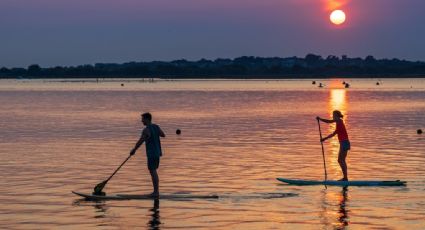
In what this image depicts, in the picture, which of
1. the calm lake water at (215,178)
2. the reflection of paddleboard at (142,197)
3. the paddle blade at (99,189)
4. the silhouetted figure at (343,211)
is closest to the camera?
the silhouetted figure at (343,211)

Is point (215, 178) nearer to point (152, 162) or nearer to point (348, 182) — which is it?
point (348, 182)

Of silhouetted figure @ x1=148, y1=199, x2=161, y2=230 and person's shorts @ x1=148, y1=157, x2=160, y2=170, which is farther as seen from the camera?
person's shorts @ x1=148, y1=157, x2=160, y2=170

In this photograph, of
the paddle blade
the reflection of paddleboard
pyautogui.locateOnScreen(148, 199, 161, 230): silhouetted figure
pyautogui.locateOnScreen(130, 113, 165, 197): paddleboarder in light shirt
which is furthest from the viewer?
the paddle blade

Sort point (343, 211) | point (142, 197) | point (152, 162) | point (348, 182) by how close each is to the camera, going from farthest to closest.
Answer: point (348, 182) → point (152, 162) → point (142, 197) → point (343, 211)

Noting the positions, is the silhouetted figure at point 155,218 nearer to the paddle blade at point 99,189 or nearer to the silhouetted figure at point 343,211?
the paddle blade at point 99,189

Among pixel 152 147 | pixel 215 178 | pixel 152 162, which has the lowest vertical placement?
pixel 215 178

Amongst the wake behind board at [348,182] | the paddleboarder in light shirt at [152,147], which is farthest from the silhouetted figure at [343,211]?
the paddleboarder in light shirt at [152,147]

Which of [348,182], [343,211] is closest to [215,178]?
[348,182]

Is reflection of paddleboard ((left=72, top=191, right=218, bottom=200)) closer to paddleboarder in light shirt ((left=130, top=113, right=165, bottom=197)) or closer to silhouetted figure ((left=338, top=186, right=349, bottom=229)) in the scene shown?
paddleboarder in light shirt ((left=130, top=113, right=165, bottom=197))

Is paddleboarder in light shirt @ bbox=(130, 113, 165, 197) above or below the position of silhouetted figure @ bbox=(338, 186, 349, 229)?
above

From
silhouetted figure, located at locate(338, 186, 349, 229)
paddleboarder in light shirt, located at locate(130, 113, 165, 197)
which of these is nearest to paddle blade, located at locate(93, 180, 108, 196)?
paddleboarder in light shirt, located at locate(130, 113, 165, 197)

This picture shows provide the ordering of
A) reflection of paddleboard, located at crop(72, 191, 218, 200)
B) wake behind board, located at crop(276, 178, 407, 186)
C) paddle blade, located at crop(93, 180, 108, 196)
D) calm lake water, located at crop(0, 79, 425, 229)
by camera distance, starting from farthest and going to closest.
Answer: wake behind board, located at crop(276, 178, 407, 186)
paddle blade, located at crop(93, 180, 108, 196)
reflection of paddleboard, located at crop(72, 191, 218, 200)
calm lake water, located at crop(0, 79, 425, 229)

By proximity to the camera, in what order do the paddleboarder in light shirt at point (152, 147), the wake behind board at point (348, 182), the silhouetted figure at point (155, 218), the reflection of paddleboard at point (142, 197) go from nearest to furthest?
the silhouetted figure at point (155, 218) → the reflection of paddleboard at point (142, 197) → the paddleboarder in light shirt at point (152, 147) → the wake behind board at point (348, 182)

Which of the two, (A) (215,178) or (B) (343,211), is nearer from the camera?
(B) (343,211)
